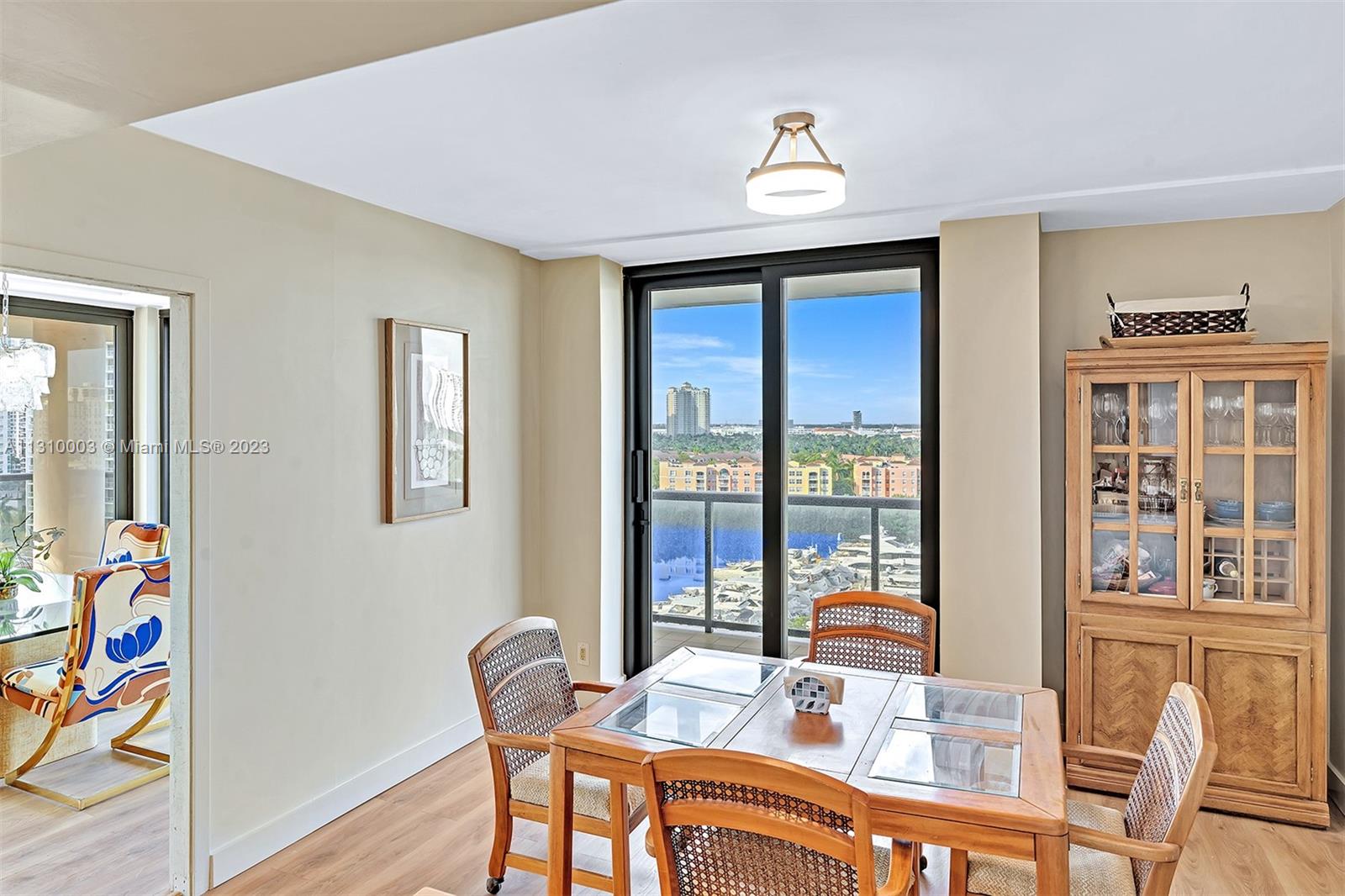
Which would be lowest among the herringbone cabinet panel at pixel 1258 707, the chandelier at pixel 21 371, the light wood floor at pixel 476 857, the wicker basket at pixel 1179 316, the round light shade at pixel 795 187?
the light wood floor at pixel 476 857

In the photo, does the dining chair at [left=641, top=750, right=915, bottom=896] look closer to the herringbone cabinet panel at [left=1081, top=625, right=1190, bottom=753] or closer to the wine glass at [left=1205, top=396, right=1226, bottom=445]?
the herringbone cabinet panel at [left=1081, top=625, right=1190, bottom=753]

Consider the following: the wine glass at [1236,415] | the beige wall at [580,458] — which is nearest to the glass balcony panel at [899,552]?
the wine glass at [1236,415]

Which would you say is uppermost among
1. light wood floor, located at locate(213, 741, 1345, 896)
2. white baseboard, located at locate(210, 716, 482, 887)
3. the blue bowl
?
the blue bowl

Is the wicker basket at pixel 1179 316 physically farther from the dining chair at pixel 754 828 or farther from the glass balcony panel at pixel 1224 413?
the dining chair at pixel 754 828

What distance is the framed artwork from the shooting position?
3545mm

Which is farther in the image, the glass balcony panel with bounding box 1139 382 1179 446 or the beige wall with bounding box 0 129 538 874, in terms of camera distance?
the glass balcony panel with bounding box 1139 382 1179 446

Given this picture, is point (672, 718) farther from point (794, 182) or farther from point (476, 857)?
point (794, 182)

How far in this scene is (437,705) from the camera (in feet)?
12.8

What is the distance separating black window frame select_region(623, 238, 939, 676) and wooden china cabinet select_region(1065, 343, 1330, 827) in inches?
27.8

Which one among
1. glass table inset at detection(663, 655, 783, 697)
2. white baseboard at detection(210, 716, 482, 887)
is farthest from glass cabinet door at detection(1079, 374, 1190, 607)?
white baseboard at detection(210, 716, 482, 887)

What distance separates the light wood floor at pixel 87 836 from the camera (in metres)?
2.79

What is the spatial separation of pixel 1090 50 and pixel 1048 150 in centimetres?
78

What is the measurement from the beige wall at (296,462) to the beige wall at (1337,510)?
12.5 ft

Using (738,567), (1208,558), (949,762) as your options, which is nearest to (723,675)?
(949,762)
